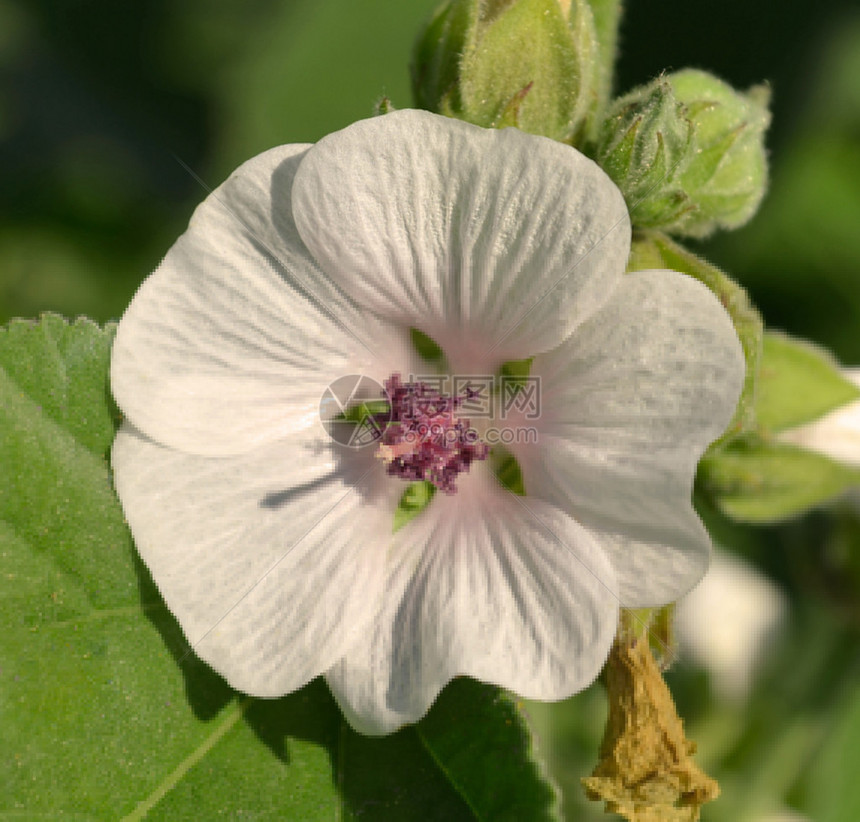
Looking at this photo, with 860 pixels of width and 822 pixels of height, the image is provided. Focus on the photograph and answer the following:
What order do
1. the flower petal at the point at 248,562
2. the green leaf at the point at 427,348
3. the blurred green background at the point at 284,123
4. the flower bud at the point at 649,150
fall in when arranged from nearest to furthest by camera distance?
the flower petal at the point at 248,562 → the flower bud at the point at 649,150 → the green leaf at the point at 427,348 → the blurred green background at the point at 284,123

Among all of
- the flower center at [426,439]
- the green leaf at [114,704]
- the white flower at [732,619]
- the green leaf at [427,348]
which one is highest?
the green leaf at [427,348]

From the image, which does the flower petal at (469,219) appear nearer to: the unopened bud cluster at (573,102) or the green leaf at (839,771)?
the unopened bud cluster at (573,102)

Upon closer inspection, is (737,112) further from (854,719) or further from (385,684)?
(854,719)

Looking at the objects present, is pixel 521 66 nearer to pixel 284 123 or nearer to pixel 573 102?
pixel 573 102

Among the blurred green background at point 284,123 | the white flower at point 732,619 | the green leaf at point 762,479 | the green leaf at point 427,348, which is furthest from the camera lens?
the blurred green background at point 284,123

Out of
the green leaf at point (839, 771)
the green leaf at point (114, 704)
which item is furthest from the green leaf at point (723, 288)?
the green leaf at point (839, 771)

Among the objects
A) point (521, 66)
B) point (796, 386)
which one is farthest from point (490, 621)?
point (796, 386)

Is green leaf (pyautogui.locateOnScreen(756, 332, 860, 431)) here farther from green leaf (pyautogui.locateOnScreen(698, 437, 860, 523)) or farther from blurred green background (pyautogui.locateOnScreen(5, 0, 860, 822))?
blurred green background (pyautogui.locateOnScreen(5, 0, 860, 822))
